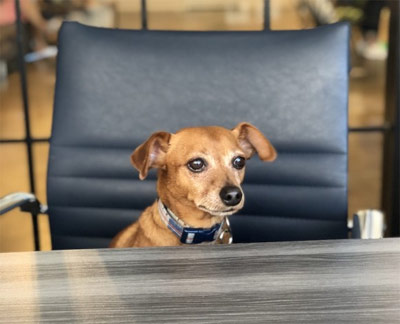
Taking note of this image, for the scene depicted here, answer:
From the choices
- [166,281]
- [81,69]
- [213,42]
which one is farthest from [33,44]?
[166,281]

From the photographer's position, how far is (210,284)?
0.87 meters

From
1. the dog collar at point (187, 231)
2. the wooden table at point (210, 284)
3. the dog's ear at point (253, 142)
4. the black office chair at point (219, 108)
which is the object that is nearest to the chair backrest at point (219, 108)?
the black office chair at point (219, 108)

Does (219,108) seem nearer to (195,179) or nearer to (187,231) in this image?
(195,179)

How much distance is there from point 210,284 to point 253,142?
0.63 metres

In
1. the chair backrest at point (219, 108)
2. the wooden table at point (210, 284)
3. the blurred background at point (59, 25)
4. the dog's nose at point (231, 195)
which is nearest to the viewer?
the wooden table at point (210, 284)

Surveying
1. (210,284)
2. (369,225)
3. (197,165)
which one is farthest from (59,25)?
(210,284)

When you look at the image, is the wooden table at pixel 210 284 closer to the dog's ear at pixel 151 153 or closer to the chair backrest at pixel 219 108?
the dog's ear at pixel 151 153

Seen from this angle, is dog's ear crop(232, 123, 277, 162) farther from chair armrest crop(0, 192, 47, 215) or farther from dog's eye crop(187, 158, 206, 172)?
chair armrest crop(0, 192, 47, 215)

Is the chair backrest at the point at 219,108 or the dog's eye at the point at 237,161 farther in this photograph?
the chair backrest at the point at 219,108

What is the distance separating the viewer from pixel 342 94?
1569 millimetres

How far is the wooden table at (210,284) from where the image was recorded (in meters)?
0.80

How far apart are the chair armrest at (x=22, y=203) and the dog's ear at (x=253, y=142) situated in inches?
19.6

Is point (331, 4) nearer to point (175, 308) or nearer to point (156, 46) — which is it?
point (156, 46)

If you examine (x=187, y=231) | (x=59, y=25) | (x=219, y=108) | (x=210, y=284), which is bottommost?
(x=187, y=231)
